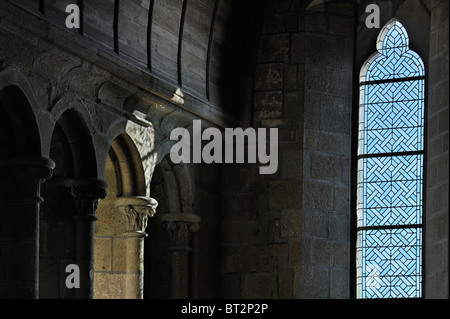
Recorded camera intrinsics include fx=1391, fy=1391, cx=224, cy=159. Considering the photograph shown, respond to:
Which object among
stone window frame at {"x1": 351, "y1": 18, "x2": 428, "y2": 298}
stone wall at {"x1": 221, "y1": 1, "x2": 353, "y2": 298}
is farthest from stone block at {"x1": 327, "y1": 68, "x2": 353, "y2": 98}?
stone window frame at {"x1": 351, "y1": 18, "x2": 428, "y2": 298}

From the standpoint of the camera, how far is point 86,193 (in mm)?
11539

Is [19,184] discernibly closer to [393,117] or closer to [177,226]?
[177,226]

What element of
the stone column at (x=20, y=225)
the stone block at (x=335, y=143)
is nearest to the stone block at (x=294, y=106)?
the stone block at (x=335, y=143)

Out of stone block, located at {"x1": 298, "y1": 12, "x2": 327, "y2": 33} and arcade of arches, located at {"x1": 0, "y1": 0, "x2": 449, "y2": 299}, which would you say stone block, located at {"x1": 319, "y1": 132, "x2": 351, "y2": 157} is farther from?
stone block, located at {"x1": 298, "y1": 12, "x2": 327, "y2": 33}

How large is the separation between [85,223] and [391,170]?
3.37m

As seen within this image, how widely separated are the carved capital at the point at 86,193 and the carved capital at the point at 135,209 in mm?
734

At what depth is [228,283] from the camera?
13477 mm

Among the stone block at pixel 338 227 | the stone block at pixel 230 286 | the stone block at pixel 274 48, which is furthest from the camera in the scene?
the stone block at pixel 274 48

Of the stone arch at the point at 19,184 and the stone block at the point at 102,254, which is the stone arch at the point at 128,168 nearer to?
the stone block at the point at 102,254

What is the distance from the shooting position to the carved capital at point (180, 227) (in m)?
13.0

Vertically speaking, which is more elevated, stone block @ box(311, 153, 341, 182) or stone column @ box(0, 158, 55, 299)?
stone block @ box(311, 153, 341, 182)

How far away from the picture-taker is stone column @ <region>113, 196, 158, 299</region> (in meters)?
12.2
